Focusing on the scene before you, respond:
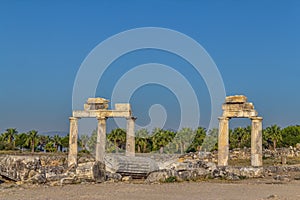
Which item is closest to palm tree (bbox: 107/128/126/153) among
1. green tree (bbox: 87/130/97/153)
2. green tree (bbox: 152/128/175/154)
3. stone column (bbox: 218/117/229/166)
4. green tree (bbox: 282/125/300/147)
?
green tree (bbox: 152/128/175/154)

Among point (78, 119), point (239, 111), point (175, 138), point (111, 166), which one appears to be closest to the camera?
point (111, 166)

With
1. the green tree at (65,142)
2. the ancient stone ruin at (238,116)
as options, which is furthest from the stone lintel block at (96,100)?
the green tree at (65,142)

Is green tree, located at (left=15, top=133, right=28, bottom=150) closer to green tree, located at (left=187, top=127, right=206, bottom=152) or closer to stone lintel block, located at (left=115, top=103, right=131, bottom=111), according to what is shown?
green tree, located at (left=187, top=127, right=206, bottom=152)

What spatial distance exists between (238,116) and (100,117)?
9.35 meters

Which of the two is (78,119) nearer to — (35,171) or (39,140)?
(35,171)

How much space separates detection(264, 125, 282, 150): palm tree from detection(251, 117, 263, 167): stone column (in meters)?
37.7

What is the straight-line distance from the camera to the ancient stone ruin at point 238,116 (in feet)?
103

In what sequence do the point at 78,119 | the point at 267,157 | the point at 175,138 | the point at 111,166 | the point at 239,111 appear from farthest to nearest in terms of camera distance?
the point at 175,138 → the point at 267,157 → the point at 78,119 → the point at 239,111 → the point at 111,166

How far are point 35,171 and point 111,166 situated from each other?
3325 millimetres

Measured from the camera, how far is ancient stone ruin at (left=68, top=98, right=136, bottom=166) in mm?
33969

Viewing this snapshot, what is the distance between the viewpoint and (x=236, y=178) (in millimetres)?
21812

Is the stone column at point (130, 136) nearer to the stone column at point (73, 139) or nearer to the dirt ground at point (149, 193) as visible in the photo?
the stone column at point (73, 139)

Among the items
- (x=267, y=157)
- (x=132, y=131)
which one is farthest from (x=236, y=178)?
(x=267, y=157)

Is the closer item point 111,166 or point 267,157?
point 111,166
